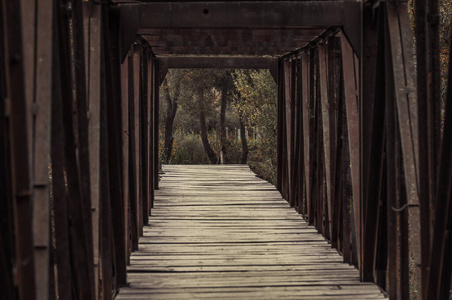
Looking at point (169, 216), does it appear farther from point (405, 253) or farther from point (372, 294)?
point (405, 253)

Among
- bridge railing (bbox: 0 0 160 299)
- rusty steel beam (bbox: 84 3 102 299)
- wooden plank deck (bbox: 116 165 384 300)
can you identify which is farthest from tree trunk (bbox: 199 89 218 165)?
rusty steel beam (bbox: 84 3 102 299)

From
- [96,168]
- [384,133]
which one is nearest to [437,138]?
[384,133]

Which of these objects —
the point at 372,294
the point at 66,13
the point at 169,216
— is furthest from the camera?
the point at 169,216

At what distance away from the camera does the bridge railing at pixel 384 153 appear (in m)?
3.74

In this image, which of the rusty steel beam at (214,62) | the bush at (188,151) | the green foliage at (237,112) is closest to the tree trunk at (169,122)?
the green foliage at (237,112)

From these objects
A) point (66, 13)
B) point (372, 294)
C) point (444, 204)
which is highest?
point (66, 13)

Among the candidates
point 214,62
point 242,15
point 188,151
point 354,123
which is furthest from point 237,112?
point 242,15

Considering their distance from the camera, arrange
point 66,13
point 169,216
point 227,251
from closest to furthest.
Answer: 1. point 66,13
2. point 227,251
3. point 169,216

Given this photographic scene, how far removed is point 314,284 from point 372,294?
563 millimetres

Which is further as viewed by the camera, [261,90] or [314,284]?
[261,90]

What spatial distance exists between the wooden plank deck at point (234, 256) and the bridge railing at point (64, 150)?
45cm

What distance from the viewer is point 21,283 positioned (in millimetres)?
2369

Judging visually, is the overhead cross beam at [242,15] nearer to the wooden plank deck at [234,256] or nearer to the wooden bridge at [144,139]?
the wooden bridge at [144,139]

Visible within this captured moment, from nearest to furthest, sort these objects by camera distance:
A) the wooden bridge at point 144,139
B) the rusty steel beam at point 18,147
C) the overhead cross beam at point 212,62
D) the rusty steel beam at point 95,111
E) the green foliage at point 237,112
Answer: the rusty steel beam at point 18,147 → the wooden bridge at point 144,139 → the rusty steel beam at point 95,111 → the overhead cross beam at point 212,62 → the green foliage at point 237,112
